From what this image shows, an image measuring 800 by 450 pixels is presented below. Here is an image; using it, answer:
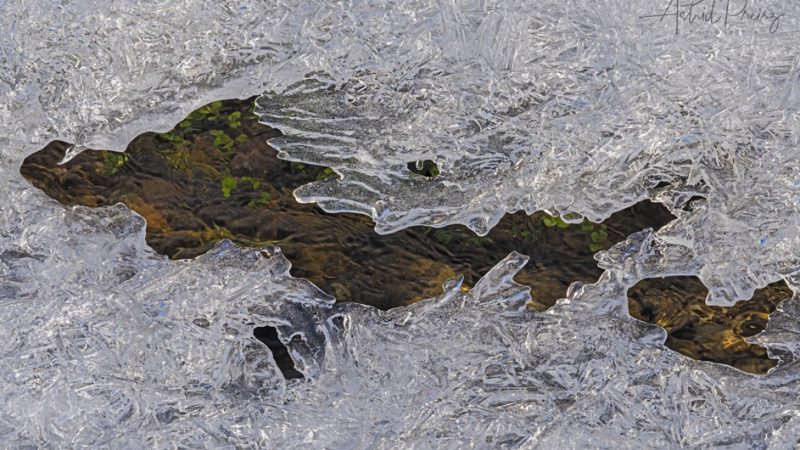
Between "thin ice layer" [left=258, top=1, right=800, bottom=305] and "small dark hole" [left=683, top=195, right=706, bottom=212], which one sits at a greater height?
"thin ice layer" [left=258, top=1, right=800, bottom=305]

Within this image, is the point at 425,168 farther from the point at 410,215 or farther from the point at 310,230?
the point at 310,230

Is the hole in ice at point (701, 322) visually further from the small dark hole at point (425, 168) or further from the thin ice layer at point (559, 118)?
the small dark hole at point (425, 168)

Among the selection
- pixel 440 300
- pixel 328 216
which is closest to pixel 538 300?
pixel 440 300

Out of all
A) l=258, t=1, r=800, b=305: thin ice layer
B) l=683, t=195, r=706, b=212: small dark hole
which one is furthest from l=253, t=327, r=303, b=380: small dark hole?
l=683, t=195, r=706, b=212: small dark hole
